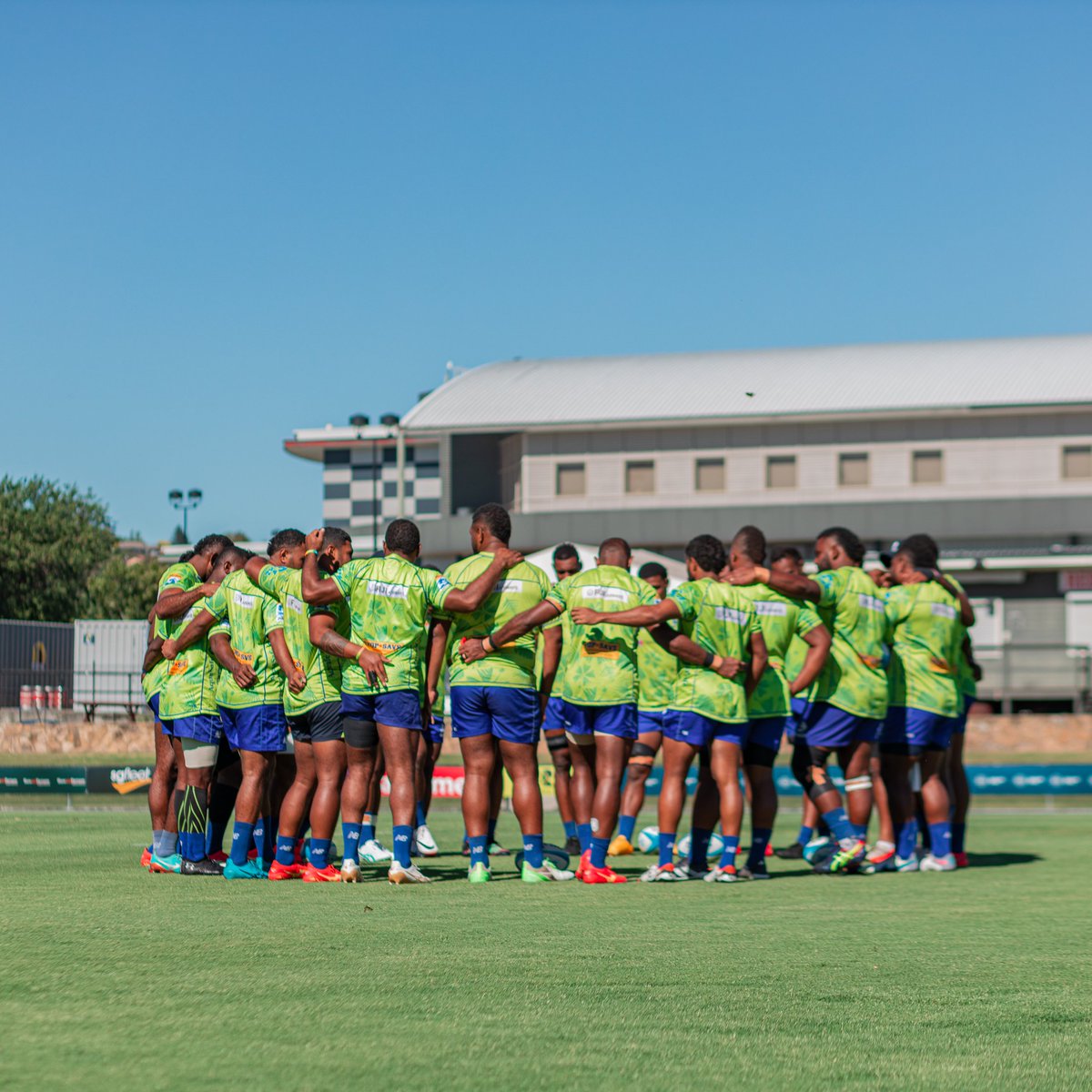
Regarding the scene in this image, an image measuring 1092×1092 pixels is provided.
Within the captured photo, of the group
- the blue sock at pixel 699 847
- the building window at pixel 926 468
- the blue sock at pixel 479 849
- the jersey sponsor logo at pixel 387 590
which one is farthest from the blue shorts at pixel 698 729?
the building window at pixel 926 468

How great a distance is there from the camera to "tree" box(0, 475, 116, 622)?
59.2 m

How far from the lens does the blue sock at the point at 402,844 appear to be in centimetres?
891

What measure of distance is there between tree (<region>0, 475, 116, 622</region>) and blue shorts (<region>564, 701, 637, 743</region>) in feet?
170

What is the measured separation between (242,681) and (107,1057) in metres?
5.52

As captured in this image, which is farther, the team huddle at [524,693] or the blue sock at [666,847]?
the blue sock at [666,847]

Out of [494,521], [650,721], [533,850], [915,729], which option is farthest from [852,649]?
[494,521]

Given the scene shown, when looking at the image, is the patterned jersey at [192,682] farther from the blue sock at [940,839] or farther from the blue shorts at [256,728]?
the blue sock at [940,839]

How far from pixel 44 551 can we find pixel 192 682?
173 feet

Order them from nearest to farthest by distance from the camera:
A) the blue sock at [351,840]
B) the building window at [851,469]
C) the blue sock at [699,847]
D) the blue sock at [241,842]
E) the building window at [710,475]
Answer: the blue sock at [351,840]
the blue sock at [241,842]
the blue sock at [699,847]
the building window at [851,469]
the building window at [710,475]

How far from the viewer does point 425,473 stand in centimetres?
9688

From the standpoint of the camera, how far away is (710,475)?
50.1 m

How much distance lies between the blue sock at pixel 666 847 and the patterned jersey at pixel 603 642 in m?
0.90

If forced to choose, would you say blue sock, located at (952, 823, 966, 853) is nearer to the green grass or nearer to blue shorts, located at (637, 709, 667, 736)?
blue shorts, located at (637, 709, 667, 736)

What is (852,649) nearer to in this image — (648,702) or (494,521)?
(648,702)
